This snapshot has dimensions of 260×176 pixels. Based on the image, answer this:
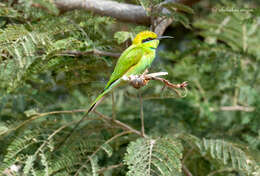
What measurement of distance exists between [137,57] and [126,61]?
68mm

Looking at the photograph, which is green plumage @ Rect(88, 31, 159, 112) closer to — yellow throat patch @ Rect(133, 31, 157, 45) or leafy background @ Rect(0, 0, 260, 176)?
yellow throat patch @ Rect(133, 31, 157, 45)

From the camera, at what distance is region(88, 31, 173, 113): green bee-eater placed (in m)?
1.66

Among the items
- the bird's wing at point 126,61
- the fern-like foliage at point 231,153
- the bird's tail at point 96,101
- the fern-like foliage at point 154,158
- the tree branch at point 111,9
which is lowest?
the fern-like foliage at point 231,153

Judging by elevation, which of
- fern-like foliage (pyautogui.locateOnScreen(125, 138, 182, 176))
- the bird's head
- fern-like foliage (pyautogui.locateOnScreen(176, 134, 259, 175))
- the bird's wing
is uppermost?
the bird's head

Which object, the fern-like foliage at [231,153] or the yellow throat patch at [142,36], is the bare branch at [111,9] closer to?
the yellow throat patch at [142,36]

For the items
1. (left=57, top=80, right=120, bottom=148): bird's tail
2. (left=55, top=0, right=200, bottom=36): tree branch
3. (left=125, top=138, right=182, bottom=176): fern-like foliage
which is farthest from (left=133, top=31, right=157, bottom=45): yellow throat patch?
(left=125, top=138, right=182, bottom=176): fern-like foliage

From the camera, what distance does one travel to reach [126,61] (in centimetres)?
167

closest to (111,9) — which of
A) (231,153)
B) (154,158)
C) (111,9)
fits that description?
(111,9)

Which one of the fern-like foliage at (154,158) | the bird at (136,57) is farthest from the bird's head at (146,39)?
the fern-like foliage at (154,158)

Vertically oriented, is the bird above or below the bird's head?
below

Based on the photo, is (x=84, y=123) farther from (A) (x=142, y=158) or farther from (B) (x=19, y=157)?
(A) (x=142, y=158)

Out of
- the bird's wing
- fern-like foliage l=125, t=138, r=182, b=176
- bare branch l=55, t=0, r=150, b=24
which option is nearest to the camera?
fern-like foliage l=125, t=138, r=182, b=176

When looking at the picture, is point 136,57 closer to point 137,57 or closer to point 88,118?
point 137,57

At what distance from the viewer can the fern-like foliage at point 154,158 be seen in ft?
5.02
